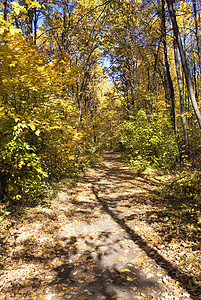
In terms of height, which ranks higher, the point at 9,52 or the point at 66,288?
the point at 9,52

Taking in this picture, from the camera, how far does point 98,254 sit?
364 centimetres

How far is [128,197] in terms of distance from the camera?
6.84 meters

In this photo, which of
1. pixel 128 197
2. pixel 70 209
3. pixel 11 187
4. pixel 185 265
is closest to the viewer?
pixel 185 265

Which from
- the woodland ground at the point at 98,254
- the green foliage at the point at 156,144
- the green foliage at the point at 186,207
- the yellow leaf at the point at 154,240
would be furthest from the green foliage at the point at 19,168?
the green foliage at the point at 156,144

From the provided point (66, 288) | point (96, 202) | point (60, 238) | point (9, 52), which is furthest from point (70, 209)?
point (9, 52)

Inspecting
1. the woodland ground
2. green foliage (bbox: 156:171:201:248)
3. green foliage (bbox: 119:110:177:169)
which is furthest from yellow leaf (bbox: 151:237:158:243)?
green foliage (bbox: 119:110:177:169)

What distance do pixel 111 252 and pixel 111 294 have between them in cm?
106

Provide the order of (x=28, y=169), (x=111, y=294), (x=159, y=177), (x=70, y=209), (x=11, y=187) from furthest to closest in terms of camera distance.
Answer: (x=159, y=177)
(x=70, y=209)
(x=28, y=169)
(x=11, y=187)
(x=111, y=294)

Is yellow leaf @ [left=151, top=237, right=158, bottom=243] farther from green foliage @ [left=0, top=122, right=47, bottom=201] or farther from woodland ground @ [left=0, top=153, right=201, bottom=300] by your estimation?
green foliage @ [left=0, top=122, right=47, bottom=201]

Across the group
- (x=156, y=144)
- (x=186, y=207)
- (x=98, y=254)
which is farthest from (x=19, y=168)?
(x=156, y=144)

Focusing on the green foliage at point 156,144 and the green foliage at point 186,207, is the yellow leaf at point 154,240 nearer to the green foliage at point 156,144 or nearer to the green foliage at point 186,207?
the green foliage at point 186,207

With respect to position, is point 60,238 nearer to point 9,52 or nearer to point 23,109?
point 23,109

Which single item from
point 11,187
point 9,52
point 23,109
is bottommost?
point 11,187

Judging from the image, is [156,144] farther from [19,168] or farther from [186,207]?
[19,168]
